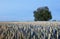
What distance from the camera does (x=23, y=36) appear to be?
2965 millimetres

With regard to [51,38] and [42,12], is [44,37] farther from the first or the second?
[42,12]

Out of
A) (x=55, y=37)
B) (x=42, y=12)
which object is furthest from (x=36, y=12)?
(x=55, y=37)

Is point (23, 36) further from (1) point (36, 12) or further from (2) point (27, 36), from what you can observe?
(1) point (36, 12)

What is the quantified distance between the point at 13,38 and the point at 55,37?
0.73 m

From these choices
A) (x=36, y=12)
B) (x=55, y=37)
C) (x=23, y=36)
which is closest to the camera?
(x=23, y=36)

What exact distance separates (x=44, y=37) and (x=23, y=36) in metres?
0.29

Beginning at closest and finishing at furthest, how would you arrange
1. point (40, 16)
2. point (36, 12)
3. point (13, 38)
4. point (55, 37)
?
point (13, 38)
point (55, 37)
point (40, 16)
point (36, 12)

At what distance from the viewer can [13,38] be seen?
110 inches

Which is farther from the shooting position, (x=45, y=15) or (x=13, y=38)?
(x=45, y=15)

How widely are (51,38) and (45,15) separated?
72.3ft

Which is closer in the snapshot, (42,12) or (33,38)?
(33,38)

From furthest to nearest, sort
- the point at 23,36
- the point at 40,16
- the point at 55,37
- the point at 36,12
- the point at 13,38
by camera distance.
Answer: the point at 36,12 < the point at 40,16 < the point at 55,37 < the point at 23,36 < the point at 13,38

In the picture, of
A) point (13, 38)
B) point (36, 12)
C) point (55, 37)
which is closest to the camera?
point (13, 38)

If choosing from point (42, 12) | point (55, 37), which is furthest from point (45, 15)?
point (55, 37)
